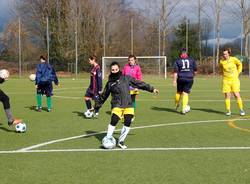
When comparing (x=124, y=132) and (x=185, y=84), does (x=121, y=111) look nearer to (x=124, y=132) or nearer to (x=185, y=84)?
(x=124, y=132)

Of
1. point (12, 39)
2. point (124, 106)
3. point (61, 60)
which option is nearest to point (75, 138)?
point (124, 106)

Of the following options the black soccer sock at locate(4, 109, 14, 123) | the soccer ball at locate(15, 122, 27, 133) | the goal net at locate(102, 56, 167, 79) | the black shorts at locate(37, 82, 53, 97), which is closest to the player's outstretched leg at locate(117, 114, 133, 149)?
the soccer ball at locate(15, 122, 27, 133)

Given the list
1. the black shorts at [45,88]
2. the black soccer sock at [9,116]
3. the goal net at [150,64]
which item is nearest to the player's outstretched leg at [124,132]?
the black soccer sock at [9,116]

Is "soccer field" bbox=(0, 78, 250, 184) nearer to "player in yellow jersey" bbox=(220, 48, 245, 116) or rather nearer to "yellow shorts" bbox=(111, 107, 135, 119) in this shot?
"yellow shorts" bbox=(111, 107, 135, 119)

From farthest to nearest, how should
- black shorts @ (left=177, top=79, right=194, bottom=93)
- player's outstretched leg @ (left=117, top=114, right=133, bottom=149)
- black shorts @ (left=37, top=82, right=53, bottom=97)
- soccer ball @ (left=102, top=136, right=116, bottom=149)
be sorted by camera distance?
black shorts @ (left=37, top=82, right=53, bottom=97)
black shorts @ (left=177, top=79, right=194, bottom=93)
player's outstretched leg @ (left=117, top=114, right=133, bottom=149)
soccer ball @ (left=102, top=136, right=116, bottom=149)

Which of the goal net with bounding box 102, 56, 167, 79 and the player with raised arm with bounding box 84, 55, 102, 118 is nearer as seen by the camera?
the player with raised arm with bounding box 84, 55, 102, 118

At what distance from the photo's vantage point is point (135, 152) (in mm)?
8016

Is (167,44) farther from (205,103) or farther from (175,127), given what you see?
(175,127)

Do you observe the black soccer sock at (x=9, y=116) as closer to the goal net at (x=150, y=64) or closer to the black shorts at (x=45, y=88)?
the black shorts at (x=45, y=88)

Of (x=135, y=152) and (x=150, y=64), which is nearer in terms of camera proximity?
(x=135, y=152)

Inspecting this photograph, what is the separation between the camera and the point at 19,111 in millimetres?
15180

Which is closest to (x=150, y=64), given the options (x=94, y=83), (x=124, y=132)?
(x=94, y=83)

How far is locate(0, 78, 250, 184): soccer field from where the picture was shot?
6.35 m

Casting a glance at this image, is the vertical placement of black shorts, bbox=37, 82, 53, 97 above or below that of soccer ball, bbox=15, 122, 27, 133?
above
